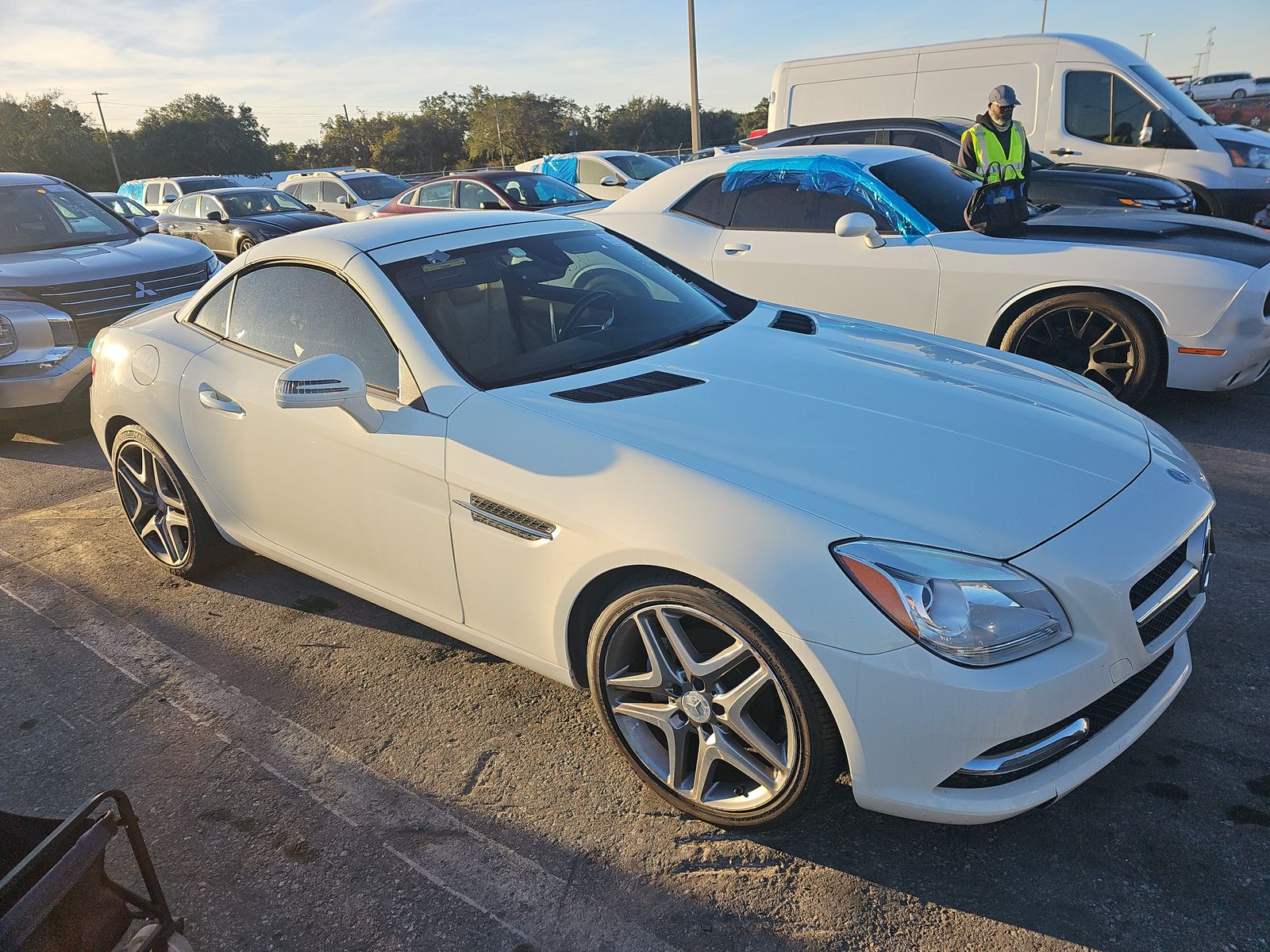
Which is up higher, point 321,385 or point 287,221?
point 321,385

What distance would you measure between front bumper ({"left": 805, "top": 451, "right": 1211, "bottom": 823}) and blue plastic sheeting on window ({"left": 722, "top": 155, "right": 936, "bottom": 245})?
3.65 meters

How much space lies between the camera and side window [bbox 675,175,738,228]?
19.9 ft

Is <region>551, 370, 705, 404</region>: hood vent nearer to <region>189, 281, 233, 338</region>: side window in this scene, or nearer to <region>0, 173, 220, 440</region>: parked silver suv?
<region>189, 281, 233, 338</region>: side window

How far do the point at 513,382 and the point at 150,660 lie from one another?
1834 millimetres

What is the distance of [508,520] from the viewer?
253cm

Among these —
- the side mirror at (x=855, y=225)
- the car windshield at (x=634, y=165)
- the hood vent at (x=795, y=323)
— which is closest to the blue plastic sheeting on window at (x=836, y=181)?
the side mirror at (x=855, y=225)

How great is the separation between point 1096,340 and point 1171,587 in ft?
10.5

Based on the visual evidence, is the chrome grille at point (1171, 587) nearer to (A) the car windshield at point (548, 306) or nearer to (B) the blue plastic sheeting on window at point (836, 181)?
(A) the car windshield at point (548, 306)

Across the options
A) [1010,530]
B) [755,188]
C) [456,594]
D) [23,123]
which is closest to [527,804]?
[456,594]

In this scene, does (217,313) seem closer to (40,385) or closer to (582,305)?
(582,305)

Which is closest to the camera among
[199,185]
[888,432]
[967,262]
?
[888,432]

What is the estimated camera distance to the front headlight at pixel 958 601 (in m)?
1.95

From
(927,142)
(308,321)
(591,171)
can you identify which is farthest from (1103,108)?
(308,321)

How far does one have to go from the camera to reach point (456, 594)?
9.04ft
